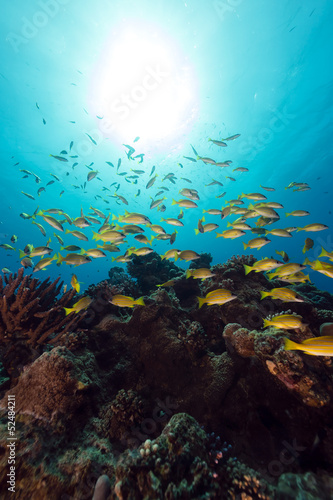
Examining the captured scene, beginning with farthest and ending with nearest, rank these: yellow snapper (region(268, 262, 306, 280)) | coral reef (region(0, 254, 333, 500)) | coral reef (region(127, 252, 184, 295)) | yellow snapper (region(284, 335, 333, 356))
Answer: coral reef (region(127, 252, 184, 295)) → yellow snapper (region(268, 262, 306, 280)) → coral reef (region(0, 254, 333, 500)) → yellow snapper (region(284, 335, 333, 356))

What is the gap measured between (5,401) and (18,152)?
37604 mm

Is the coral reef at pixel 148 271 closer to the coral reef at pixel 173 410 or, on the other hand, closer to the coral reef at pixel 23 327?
the coral reef at pixel 173 410

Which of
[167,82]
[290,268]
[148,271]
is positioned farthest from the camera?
[167,82]

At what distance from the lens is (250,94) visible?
75.0 feet

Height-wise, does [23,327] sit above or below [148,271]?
below

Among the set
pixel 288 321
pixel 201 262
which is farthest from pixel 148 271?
pixel 288 321

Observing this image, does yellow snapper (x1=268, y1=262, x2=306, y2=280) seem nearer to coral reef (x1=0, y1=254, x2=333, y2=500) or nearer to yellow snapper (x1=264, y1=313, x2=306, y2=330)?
coral reef (x1=0, y1=254, x2=333, y2=500)

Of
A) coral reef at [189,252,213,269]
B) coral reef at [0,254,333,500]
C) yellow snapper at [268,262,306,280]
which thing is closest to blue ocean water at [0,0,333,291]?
coral reef at [189,252,213,269]

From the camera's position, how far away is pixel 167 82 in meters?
22.2

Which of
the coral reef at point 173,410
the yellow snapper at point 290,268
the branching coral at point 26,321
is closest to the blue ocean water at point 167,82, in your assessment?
the yellow snapper at point 290,268

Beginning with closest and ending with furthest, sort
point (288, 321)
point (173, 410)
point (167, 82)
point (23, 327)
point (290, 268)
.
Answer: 1. point (288, 321)
2. point (173, 410)
3. point (290, 268)
4. point (23, 327)
5. point (167, 82)

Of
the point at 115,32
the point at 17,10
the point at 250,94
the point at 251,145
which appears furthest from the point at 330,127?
the point at 17,10

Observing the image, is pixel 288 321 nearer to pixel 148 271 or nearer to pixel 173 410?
pixel 173 410

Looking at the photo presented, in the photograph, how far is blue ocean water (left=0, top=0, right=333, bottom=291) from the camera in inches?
655
